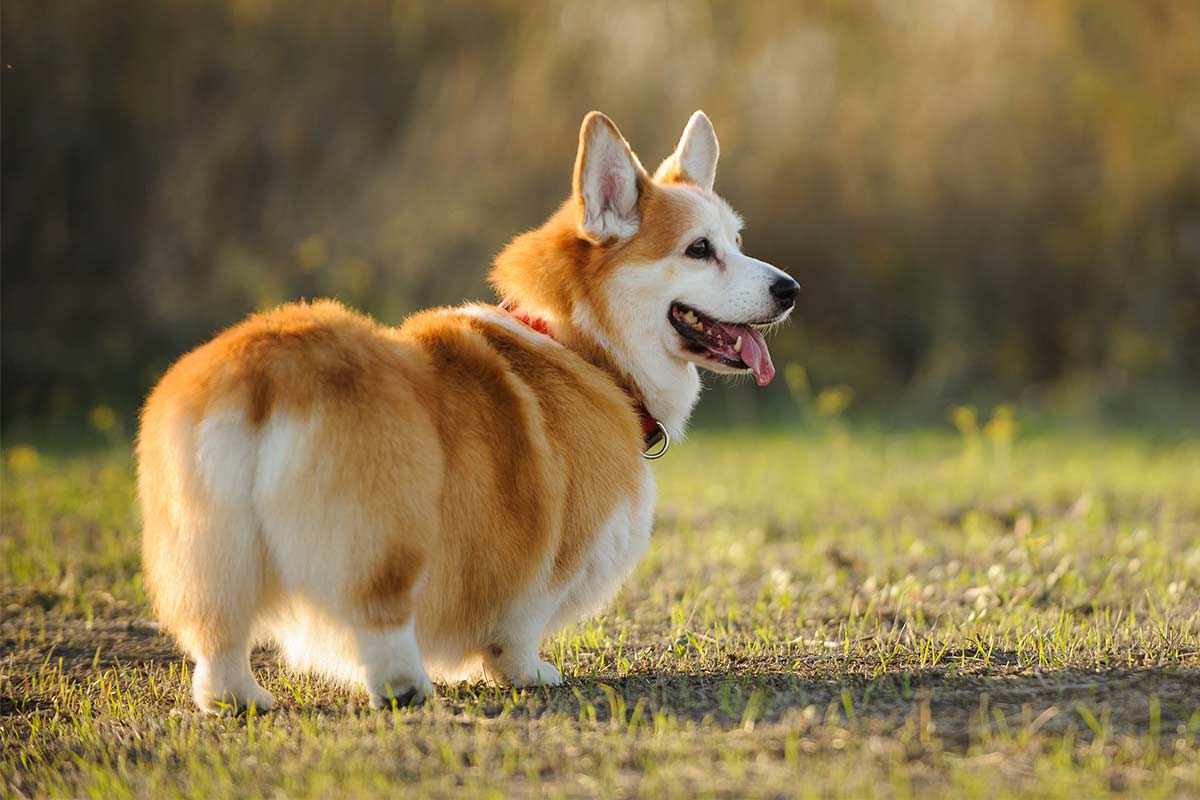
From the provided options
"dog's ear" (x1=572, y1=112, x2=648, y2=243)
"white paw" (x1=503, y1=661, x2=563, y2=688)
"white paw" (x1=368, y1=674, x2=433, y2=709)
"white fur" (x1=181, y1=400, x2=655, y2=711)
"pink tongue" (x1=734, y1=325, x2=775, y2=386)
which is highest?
"dog's ear" (x1=572, y1=112, x2=648, y2=243)

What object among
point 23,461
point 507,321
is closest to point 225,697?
point 507,321

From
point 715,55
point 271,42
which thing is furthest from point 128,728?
point 715,55

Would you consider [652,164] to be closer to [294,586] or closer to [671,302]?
[671,302]

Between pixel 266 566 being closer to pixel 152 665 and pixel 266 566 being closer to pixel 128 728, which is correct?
pixel 128 728

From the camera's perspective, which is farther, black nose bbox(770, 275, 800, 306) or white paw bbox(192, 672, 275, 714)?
black nose bbox(770, 275, 800, 306)

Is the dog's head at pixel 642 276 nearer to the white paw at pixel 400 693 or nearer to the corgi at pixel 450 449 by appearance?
the corgi at pixel 450 449

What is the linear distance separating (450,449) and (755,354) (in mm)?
1218

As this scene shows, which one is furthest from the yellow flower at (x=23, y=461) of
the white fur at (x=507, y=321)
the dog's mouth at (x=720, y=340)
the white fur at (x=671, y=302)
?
the dog's mouth at (x=720, y=340)

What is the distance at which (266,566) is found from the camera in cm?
324

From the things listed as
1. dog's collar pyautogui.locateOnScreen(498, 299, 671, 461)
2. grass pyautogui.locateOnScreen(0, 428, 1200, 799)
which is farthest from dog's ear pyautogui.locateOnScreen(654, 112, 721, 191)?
grass pyautogui.locateOnScreen(0, 428, 1200, 799)

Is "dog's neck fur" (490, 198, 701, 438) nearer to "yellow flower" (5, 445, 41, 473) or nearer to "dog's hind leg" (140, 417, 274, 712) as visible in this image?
"dog's hind leg" (140, 417, 274, 712)

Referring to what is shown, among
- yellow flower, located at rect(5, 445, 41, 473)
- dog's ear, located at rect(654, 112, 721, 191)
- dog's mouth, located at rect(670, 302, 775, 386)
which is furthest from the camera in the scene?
yellow flower, located at rect(5, 445, 41, 473)

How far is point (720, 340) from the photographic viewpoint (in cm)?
423

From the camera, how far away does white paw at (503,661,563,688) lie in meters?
3.80
